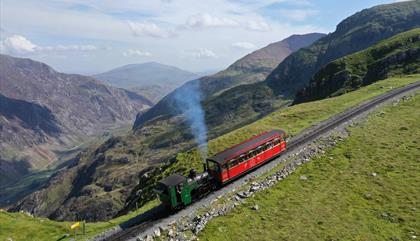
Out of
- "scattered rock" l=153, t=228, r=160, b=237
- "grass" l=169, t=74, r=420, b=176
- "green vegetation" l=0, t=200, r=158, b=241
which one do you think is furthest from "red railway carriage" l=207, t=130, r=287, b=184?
"grass" l=169, t=74, r=420, b=176

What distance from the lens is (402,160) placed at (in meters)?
42.8

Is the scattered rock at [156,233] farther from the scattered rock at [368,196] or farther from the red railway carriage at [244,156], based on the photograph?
the scattered rock at [368,196]

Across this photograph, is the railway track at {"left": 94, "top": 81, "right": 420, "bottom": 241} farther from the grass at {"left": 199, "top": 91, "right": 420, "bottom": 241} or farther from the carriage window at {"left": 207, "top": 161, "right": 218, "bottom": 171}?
the grass at {"left": 199, "top": 91, "right": 420, "bottom": 241}

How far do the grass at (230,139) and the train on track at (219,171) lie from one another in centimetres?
730

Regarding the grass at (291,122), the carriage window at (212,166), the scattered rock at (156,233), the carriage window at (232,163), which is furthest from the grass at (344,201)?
the grass at (291,122)

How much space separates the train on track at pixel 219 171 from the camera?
35.9m

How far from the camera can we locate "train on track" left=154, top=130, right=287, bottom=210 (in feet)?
118

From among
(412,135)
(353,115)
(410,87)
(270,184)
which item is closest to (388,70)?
(410,87)

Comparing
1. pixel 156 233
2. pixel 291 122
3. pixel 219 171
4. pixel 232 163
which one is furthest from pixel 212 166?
pixel 291 122

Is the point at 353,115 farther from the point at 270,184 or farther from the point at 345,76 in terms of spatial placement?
the point at 345,76

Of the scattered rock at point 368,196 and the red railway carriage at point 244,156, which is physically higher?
the red railway carriage at point 244,156

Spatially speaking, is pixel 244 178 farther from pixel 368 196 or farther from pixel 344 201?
pixel 368 196

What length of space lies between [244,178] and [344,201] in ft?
38.0

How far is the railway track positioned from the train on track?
749 mm
